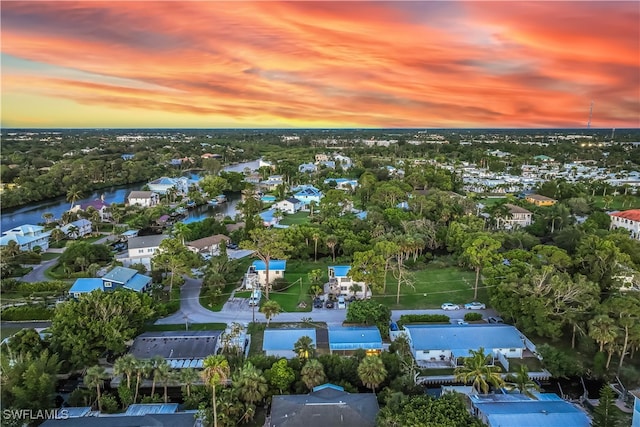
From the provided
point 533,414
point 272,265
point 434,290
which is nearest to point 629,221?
point 434,290

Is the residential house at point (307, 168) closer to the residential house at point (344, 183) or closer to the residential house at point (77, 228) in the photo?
the residential house at point (344, 183)

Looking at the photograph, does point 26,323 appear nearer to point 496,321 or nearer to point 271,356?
point 271,356

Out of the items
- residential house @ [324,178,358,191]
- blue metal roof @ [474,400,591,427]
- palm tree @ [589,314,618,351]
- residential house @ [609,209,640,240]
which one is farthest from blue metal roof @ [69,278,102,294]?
residential house @ [609,209,640,240]

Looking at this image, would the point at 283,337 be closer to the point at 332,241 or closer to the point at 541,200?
the point at 332,241

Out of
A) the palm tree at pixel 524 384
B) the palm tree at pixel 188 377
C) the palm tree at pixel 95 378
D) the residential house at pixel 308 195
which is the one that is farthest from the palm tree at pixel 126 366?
the residential house at pixel 308 195

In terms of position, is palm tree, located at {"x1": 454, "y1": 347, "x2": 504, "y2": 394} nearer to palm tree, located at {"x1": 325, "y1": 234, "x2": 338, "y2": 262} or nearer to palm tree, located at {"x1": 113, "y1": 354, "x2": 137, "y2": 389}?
palm tree, located at {"x1": 113, "y1": 354, "x2": 137, "y2": 389}
